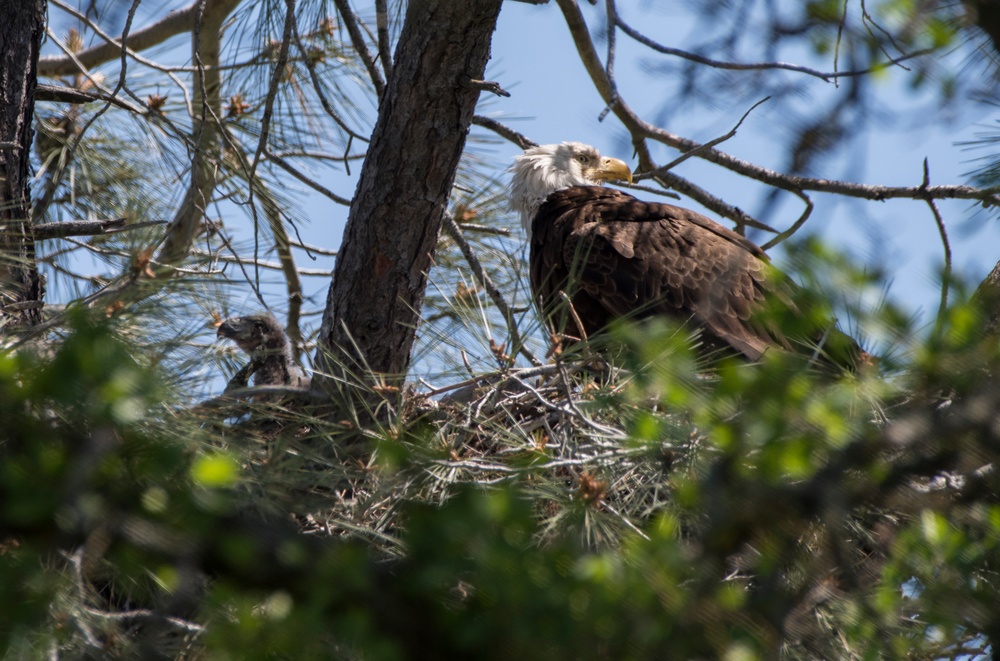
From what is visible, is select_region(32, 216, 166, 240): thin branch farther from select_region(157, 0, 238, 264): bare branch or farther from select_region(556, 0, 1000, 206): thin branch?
select_region(556, 0, 1000, 206): thin branch

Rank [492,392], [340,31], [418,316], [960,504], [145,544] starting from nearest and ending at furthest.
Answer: [145,544], [960,504], [492,392], [418,316], [340,31]

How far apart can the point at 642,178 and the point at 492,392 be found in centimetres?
145

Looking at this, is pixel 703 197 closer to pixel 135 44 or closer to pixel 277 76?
pixel 277 76

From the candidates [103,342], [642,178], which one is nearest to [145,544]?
[103,342]

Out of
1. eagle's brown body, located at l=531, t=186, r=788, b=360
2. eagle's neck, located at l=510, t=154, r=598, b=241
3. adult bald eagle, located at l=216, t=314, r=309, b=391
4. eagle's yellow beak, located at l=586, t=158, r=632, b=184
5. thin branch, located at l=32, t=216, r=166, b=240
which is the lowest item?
adult bald eagle, located at l=216, t=314, r=309, b=391

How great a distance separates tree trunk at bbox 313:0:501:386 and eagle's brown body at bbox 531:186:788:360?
2.56ft

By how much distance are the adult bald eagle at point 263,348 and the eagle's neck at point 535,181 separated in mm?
1454

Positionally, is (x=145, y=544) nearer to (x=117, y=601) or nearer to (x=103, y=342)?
(x=103, y=342)

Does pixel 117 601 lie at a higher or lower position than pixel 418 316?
lower

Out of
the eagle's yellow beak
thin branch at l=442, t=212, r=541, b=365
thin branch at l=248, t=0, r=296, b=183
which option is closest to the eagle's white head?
the eagle's yellow beak

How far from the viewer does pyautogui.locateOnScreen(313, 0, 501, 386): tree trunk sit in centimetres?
340

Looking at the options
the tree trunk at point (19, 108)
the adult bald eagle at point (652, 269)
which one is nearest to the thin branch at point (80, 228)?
the tree trunk at point (19, 108)

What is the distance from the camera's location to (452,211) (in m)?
5.05

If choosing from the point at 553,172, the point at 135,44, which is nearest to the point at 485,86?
the point at 553,172
